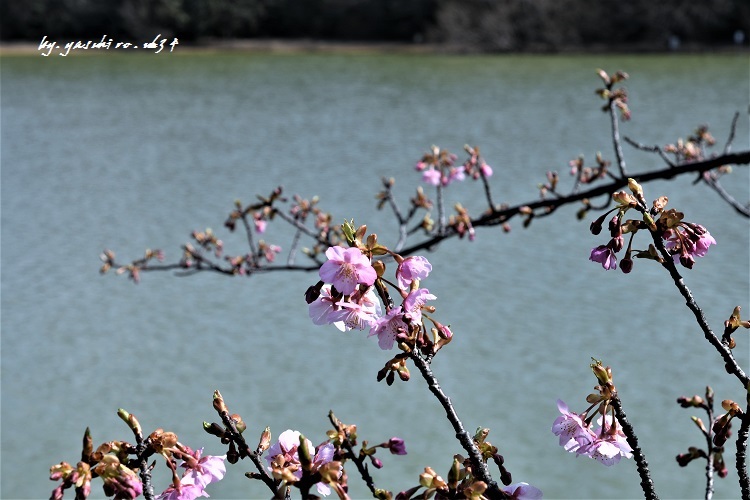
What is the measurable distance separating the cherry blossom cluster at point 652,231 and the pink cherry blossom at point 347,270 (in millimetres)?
237

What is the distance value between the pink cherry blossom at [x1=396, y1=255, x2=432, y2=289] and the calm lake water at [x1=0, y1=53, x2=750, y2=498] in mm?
3669

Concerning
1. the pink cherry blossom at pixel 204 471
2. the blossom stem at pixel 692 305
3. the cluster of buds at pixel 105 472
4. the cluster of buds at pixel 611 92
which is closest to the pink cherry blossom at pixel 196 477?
the pink cherry blossom at pixel 204 471

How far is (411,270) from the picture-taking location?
3.13 feet

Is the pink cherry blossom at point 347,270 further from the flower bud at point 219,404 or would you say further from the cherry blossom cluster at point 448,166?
the cherry blossom cluster at point 448,166

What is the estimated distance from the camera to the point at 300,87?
20484mm

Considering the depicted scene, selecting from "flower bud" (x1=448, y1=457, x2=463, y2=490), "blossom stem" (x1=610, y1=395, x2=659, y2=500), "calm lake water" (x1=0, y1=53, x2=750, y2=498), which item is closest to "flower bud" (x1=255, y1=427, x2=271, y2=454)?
"flower bud" (x1=448, y1=457, x2=463, y2=490)

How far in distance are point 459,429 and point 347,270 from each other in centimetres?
18

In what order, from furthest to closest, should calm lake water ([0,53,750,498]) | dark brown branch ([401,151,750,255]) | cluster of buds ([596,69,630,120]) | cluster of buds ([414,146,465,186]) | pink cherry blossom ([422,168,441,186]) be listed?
calm lake water ([0,53,750,498]), pink cherry blossom ([422,168,441,186]), cluster of buds ([414,146,465,186]), cluster of buds ([596,69,630,120]), dark brown branch ([401,151,750,255])

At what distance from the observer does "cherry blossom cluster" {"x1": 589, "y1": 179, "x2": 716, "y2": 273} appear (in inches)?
34.7

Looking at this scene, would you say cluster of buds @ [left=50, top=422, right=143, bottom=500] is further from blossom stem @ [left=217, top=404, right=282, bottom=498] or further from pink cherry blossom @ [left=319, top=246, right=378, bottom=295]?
pink cherry blossom @ [left=319, top=246, right=378, bottom=295]

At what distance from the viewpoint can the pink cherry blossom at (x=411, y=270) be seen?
0.95 metres

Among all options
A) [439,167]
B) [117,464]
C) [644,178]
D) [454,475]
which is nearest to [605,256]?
[454,475]

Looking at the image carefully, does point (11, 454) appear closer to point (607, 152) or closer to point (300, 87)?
point (607, 152)

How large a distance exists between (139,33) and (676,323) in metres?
30.3
